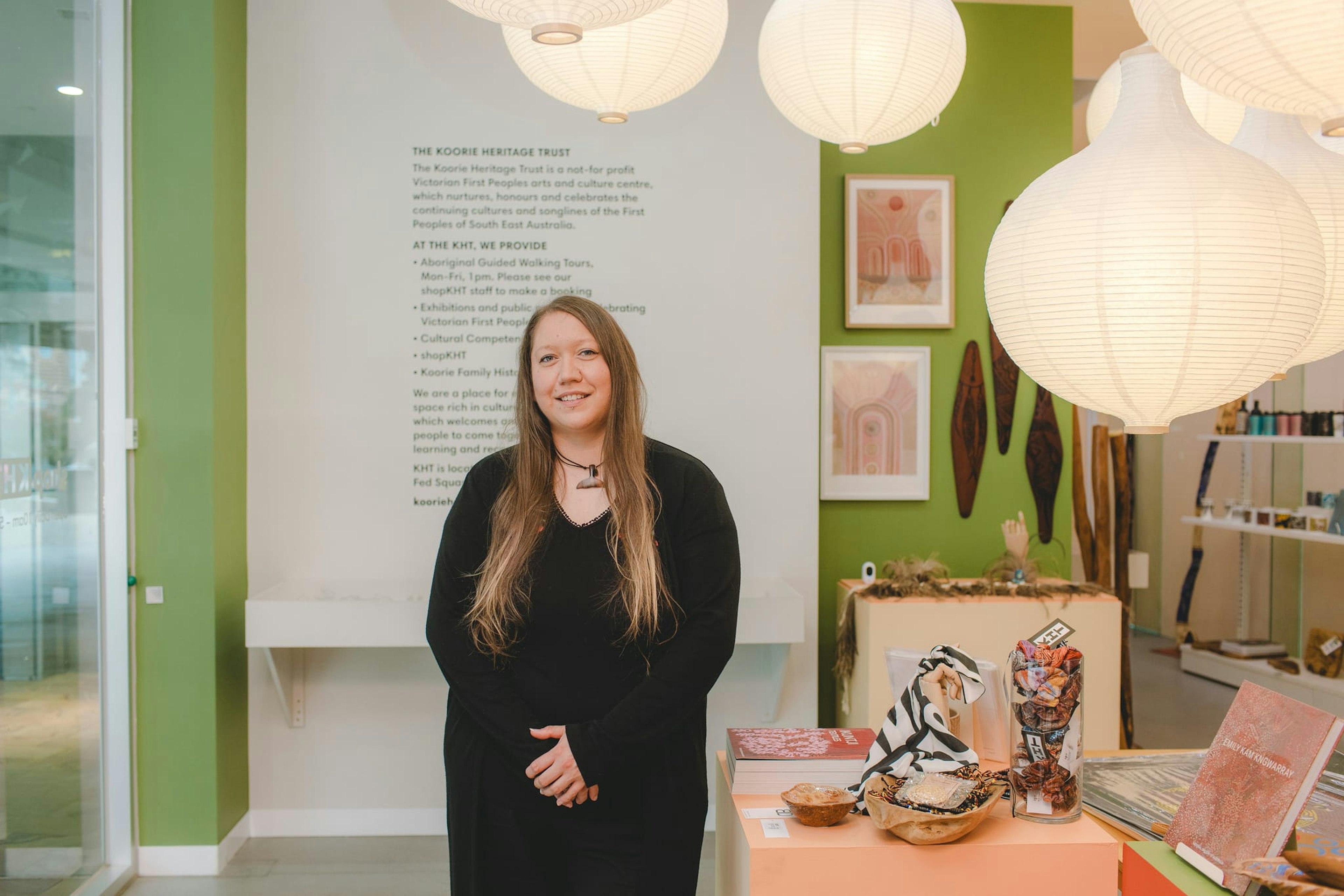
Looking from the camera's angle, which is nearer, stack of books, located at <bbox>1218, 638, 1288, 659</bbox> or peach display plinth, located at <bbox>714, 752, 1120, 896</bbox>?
peach display plinth, located at <bbox>714, 752, 1120, 896</bbox>

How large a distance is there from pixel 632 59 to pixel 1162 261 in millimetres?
1060

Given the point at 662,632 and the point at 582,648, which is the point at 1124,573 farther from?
the point at 582,648

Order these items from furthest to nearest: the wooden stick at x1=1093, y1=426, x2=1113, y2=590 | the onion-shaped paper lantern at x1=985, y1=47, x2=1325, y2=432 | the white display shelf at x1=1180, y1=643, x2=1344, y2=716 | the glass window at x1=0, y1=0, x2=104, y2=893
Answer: the white display shelf at x1=1180, y1=643, x2=1344, y2=716
the wooden stick at x1=1093, y1=426, x2=1113, y2=590
the glass window at x1=0, y1=0, x2=104, y2=893
the onion-shaped paper lantern at x1=985, y1=47, x2=1325, y2=432

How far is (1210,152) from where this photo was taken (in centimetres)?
105

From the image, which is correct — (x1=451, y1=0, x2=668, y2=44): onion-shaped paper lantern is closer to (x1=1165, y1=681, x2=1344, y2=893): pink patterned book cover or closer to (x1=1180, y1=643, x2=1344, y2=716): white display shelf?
(x1=1165, y1=681, x2=1344, y2=893): pink patterned book cover

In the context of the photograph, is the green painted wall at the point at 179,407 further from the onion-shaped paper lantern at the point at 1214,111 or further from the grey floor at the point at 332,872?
the onion-shaped paper lantern at the point at 1214,111

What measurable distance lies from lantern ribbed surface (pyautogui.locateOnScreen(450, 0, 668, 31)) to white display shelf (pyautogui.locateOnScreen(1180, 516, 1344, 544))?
5.16m

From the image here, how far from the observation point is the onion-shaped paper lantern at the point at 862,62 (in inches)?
64.5

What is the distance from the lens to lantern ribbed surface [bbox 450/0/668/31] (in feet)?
3.85

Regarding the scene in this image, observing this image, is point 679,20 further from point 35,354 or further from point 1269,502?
point 1269,502

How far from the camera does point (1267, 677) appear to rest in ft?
17.0

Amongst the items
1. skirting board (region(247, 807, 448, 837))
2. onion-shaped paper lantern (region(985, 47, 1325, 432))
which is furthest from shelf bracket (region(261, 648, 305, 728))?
onion-shaped paper lantern (region(985, 47, 1325, 432))

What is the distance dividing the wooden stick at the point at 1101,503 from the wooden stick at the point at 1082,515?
2 centimetres

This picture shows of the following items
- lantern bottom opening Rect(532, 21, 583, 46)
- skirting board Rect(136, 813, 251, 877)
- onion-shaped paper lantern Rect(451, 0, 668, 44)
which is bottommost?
skirting board Rect(136, 813, 251, 877)
